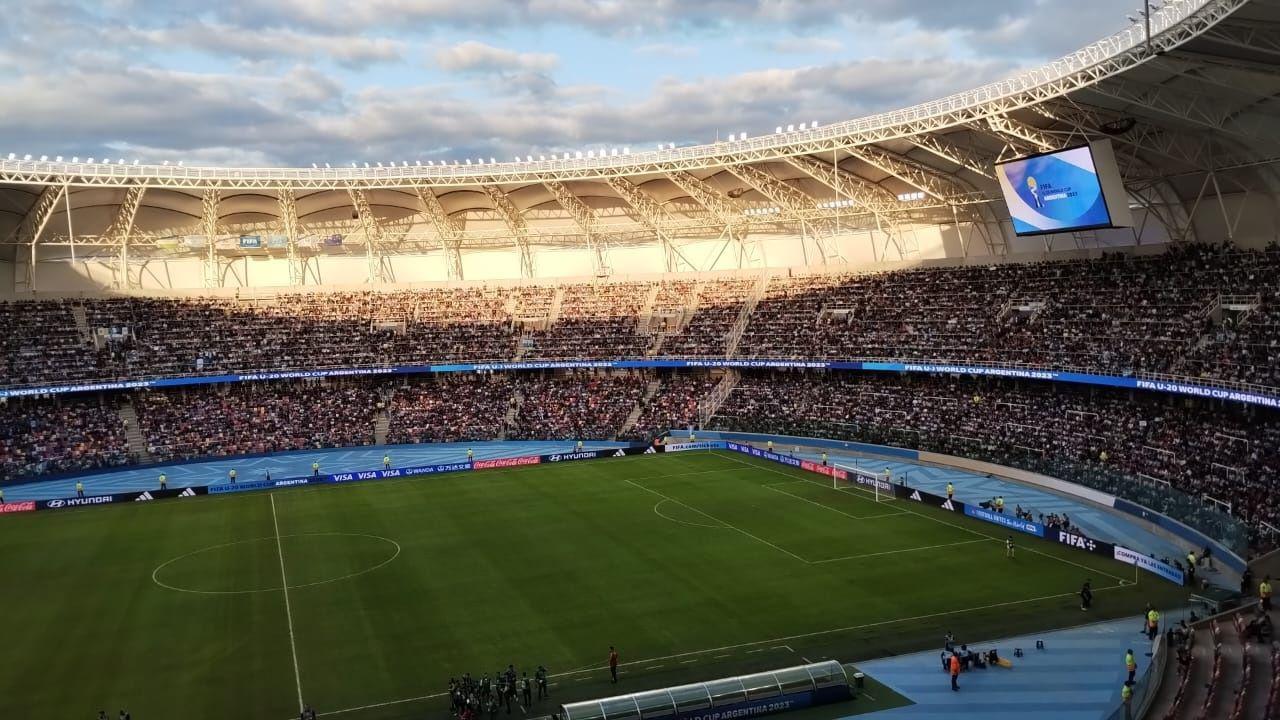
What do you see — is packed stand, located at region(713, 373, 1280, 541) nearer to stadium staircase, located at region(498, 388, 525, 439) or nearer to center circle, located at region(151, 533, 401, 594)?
stadium staircase, located at region(498, 388, 525, 439)

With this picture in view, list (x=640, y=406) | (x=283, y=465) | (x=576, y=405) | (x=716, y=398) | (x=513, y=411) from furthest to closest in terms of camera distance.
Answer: (x=576, y=405), (x=513, y=411), (x=640, y=406), (x=716, y=398), (x=283, y=465)

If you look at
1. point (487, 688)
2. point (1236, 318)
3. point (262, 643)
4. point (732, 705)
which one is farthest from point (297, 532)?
point (1236, 318)

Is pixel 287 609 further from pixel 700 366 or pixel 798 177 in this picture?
pixel 798 177

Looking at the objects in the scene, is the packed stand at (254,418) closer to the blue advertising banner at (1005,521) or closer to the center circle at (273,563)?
the center circle at (273,563)

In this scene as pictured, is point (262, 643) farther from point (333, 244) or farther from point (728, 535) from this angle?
point (333, 244)

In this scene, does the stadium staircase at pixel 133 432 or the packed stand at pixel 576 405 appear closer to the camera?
the stadium staircase at pixel 133 432

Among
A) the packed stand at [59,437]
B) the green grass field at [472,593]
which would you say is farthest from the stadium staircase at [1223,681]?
the packed stand at [59,437]

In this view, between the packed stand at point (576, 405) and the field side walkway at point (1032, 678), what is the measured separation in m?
42.2

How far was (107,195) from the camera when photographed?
6712 centimetres

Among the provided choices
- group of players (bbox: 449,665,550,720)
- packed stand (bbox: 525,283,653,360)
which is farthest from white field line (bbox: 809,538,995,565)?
packed stand (bbox: 525,283,653,360)

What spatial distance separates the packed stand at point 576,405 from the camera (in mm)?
69500

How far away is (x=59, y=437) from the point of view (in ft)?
204

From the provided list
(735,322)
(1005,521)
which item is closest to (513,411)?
(735,322)

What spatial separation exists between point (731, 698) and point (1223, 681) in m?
11.4
